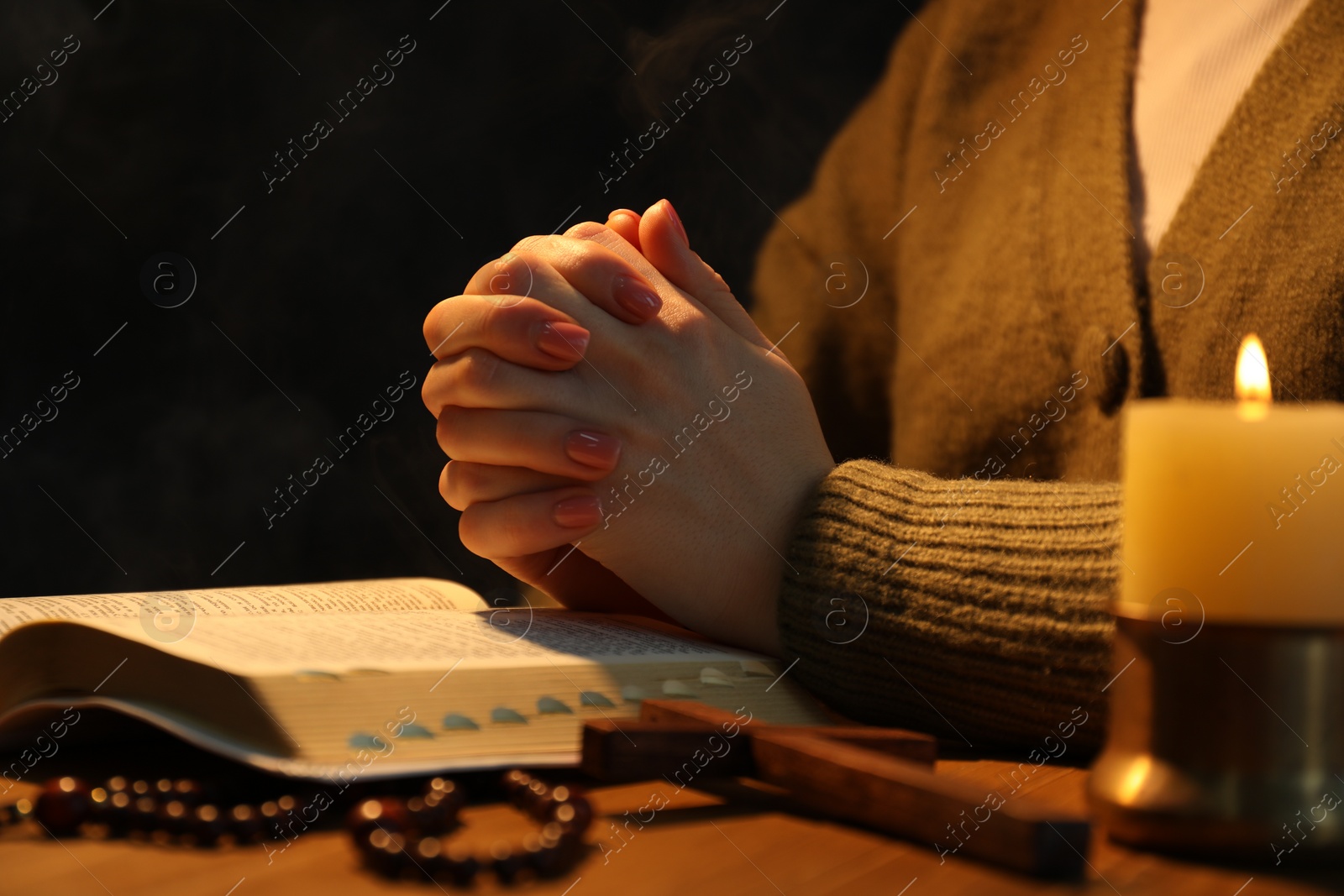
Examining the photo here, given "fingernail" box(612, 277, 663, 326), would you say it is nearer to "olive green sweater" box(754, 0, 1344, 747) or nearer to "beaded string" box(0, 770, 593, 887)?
"olive green sweater" box(754, 0, 1344, 747)

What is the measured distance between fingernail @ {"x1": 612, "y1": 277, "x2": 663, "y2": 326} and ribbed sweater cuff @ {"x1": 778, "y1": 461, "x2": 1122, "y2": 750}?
0.16 meters

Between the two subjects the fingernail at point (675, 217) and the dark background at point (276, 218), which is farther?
the dark background at point (276, 218)

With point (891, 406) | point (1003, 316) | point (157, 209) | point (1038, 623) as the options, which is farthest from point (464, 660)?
point (157, 209)

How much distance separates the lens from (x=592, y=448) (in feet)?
2.13

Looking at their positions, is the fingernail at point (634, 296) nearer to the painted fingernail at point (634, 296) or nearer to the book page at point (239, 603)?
the painted fingernail at point (634, 296)

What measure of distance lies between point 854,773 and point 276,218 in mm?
1236

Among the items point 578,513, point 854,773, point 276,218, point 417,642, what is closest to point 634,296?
point 578,513

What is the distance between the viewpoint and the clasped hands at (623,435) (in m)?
0.66

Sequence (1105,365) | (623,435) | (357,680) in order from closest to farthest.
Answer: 1. (357,680)
2. (623,435)
3. (1105,365)

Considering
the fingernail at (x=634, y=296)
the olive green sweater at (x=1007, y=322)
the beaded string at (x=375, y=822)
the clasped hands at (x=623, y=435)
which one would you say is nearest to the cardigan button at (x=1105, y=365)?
the olive green sweater at (x=1007, y=322)

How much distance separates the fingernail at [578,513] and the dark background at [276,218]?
71 cm

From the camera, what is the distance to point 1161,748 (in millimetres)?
350

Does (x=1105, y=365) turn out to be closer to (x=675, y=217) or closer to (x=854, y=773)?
(x=675, y=217)

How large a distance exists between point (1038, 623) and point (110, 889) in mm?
398
